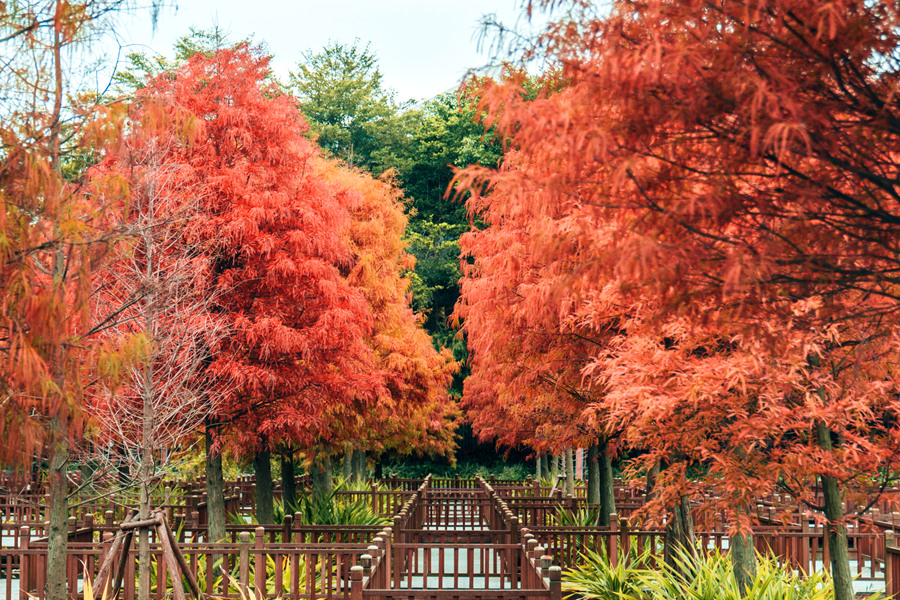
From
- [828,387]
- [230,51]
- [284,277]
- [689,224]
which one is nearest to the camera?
[689,224]

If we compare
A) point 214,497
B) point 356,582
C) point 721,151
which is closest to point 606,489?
point 214,497

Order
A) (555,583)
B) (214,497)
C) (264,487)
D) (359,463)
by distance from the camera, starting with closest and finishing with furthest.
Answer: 1. (555,583)
2. (214,497)
3. (264,487)
4. (359,463)

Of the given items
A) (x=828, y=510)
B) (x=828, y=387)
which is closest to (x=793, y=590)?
(x=828, y=510)

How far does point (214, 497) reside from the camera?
45.7 feet

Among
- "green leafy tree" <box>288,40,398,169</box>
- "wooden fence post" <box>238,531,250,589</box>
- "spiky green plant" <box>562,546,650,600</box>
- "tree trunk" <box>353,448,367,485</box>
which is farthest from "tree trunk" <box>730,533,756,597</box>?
"green leafy tree" <box>288,40,398,169</box>

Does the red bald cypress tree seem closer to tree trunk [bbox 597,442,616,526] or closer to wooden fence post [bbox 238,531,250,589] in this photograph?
wooden fence post [bbox 238,531,250,589]

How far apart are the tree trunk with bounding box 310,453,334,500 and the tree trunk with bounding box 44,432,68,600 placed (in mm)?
13755

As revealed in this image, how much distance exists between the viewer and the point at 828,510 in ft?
28.0

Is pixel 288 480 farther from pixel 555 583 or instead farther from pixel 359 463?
pixel 359 463

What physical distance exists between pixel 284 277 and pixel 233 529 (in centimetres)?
506

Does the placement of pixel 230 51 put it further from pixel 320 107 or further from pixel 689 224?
pixel 320 107

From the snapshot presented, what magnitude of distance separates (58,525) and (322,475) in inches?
715

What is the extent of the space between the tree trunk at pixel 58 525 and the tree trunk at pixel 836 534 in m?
6.97

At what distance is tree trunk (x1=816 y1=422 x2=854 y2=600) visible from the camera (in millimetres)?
8141
